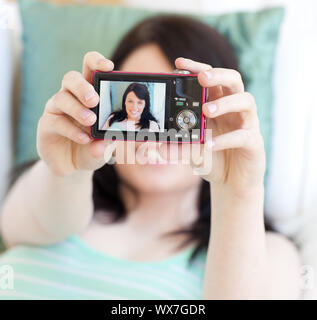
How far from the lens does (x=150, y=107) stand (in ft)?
1.41

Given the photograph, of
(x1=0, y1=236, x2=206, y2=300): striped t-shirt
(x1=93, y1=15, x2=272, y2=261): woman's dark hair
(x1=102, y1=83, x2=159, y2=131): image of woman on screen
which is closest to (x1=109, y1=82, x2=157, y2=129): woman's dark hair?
(x1=102, y1=83, x2=159, y2=131): image of woman on screen

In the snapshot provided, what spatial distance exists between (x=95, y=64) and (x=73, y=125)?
0.26ft

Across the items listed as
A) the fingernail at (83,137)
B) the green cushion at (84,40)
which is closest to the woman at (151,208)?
the fingernail at (83,137)

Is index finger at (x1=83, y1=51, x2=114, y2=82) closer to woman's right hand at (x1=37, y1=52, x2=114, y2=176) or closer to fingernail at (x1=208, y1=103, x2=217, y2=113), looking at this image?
woman's right hand at (x1=37, y1=52, x2=114, y2=176)

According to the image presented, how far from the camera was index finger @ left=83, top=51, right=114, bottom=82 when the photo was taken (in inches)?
16.8

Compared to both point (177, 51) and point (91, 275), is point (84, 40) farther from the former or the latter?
point (91, 275)

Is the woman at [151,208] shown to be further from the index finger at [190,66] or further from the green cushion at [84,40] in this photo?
the green cushion at [84,40]

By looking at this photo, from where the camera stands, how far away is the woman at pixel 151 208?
1.51 feet

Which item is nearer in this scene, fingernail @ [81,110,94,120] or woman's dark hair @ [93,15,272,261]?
fingernail @ [81,110,94,120]

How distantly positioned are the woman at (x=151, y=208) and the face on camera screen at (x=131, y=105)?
16mm

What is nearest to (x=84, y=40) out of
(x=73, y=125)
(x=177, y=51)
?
(x=177, y=51)

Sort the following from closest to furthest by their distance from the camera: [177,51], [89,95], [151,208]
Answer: [89,95] < [177,51] < [151,208]
